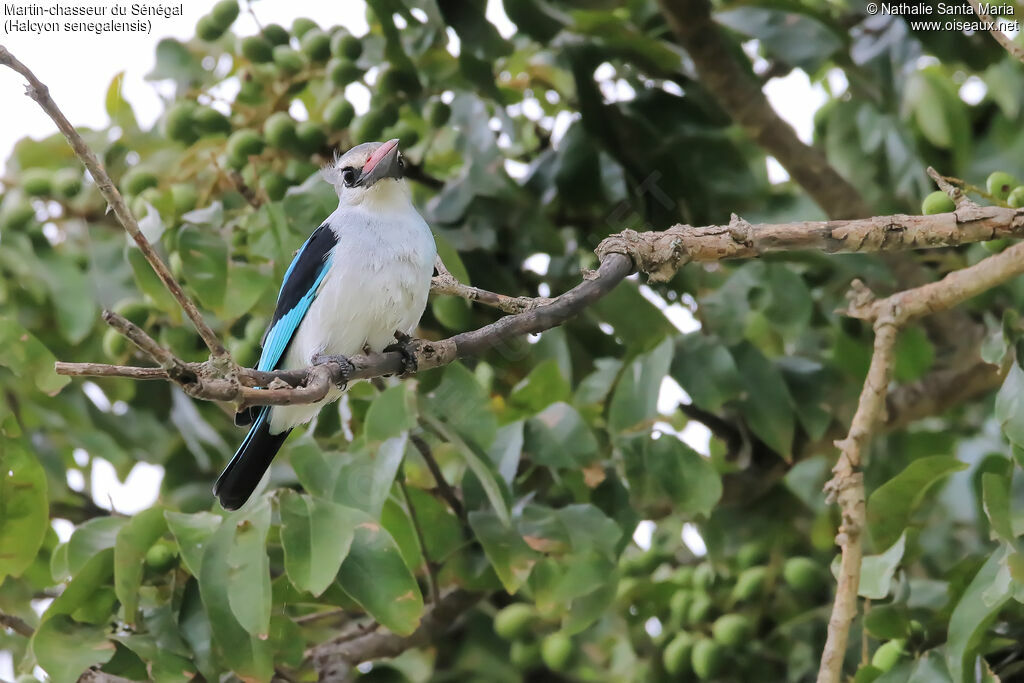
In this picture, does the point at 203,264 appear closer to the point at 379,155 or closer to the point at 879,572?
the point at 379,155

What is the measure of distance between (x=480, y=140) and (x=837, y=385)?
138 centimetres

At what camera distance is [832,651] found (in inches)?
99.0

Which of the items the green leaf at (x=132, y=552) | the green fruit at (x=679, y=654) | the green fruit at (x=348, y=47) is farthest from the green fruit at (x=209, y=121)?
the green fruit at (x=679, y=654)

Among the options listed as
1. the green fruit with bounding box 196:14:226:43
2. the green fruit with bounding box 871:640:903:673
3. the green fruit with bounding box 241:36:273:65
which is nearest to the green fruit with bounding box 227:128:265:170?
the green fruit with bounding box 241:36:273:65

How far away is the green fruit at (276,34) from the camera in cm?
381

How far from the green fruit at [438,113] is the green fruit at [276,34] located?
1.72ft

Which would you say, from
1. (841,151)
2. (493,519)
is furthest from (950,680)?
(841,151)

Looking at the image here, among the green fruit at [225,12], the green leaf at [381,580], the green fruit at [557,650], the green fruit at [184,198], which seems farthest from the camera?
the green fruit at [557,650]

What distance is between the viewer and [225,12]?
394 centimetres

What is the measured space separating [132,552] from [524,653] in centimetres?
162

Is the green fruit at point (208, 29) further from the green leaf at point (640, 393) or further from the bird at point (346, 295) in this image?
the green leaf at point (640, 393)

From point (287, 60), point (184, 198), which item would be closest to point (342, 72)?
point (287, 60)

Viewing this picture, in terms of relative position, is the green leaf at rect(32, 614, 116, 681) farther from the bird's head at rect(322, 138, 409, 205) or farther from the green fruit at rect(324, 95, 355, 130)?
the green fruit at rect(324, 95, 355, 130)

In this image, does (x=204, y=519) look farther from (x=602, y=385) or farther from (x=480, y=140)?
(x=480, y=140)
